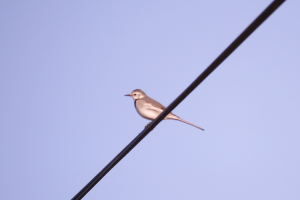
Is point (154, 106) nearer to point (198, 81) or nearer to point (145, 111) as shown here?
point (145, 111)

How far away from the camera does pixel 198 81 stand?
284 cm

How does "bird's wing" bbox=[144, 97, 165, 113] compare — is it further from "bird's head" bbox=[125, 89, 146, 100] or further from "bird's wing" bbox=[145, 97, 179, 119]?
"bird's head" bbox=[125, 89, 146, 100]

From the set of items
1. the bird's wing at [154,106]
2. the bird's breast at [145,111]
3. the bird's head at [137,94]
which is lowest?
the bird's breast at [145,111]

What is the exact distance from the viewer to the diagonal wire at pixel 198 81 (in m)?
2.09

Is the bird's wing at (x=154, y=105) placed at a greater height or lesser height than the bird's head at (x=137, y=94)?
lesser

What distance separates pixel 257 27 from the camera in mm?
2197

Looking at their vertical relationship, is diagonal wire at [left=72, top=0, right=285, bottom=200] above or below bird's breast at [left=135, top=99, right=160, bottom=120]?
below

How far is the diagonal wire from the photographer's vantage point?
2092 mm

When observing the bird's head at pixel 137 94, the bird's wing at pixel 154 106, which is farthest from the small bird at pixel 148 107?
the bird's head at pixel 137 94

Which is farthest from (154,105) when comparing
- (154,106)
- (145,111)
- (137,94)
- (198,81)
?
(198,81)

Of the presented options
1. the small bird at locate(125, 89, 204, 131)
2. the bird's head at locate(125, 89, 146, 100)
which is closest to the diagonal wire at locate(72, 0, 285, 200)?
the small bird at locate(125, 89, 204, 131)

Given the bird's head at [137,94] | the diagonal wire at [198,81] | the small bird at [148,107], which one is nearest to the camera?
the diagonal wire at [198,81]

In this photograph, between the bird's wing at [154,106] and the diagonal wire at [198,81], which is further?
the bird's wing at [154,106]

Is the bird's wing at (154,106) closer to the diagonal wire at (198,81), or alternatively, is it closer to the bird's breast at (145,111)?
the bird's breast at (145,111)
